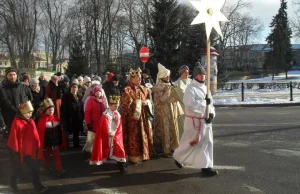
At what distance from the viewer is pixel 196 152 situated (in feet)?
18.7

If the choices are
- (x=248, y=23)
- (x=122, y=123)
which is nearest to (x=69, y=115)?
(x=122, y=123)

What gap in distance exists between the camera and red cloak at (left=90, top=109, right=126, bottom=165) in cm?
585

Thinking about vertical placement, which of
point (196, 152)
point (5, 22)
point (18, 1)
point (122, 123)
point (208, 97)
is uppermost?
point (18, 1)

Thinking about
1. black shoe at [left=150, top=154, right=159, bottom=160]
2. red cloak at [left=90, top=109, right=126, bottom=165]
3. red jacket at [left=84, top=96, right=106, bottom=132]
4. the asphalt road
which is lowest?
the asphalt road

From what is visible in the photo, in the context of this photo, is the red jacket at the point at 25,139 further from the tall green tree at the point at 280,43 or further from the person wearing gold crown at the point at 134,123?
the tall green tree at the point at 280,43

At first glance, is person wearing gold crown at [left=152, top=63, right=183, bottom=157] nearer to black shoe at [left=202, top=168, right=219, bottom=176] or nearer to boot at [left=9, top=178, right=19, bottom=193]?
black shoe at [left=202, top=168, right=219, bottom=176]

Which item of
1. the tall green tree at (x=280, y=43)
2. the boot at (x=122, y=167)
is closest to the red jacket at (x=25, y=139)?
the boot at (x=122, y=167)

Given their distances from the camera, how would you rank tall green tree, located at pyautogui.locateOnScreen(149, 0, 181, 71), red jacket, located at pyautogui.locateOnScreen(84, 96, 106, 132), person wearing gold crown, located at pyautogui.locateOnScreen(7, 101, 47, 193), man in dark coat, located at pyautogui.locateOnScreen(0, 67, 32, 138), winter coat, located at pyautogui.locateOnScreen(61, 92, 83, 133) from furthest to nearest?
tall green tree, located at pyautogui.locateOnScreen(149, 0, 181, 71) < winter coat, located at pyautogui.locateOnScreen(61, 92, 83, 133) < red jacket, located at pyautogui.locateOnScreen(84, 96, 106, 132) < man in dark coat, located at pyautogui.locateOnScreen(0, 67, 32, 138) < person wearing gold crown, located at pyautogui.locateOnScreen(7, 101, 47, 193)

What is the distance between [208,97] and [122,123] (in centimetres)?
179

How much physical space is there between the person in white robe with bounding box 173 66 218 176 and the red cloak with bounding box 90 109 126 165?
115 centimetres

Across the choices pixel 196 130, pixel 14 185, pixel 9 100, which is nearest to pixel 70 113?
pixel 9 100

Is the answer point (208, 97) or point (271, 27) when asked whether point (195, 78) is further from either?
point (271, 27)

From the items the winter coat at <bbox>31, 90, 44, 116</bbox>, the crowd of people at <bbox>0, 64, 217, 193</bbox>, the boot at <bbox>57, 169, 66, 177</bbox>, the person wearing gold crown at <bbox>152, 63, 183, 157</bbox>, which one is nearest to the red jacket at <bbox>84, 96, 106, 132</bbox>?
the crowd of people at <bbox>0, 64, 217, 193</bbox>

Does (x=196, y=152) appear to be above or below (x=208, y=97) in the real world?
below
